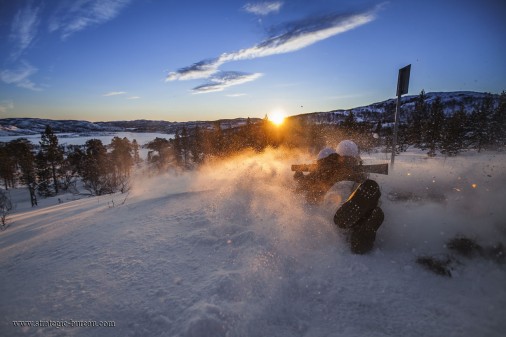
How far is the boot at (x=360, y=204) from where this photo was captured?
385 centimetres

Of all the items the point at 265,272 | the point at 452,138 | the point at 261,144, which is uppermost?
the point at 452,138

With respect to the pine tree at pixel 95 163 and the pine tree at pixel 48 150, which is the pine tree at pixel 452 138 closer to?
the pine tree at pixel 95 163

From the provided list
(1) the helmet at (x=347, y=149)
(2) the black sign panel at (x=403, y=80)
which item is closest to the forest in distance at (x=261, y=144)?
(1) the helmet at (x=347, y=149)

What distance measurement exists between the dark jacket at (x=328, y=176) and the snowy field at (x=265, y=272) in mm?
813

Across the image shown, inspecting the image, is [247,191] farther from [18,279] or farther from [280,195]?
[18,279]

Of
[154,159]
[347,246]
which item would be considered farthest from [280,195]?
[154,159]

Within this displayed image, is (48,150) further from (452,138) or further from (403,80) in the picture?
(452,138)

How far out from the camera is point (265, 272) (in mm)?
3508

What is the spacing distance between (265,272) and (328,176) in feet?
13.3

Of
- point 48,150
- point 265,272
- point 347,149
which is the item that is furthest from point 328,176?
point 48,150

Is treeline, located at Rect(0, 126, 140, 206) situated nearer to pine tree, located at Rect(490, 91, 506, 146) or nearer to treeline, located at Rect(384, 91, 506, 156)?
treeline, located at Rect(384, 91, 506, 156)

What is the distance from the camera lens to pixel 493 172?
544 centimetres

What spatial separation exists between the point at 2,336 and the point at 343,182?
650 centimetres

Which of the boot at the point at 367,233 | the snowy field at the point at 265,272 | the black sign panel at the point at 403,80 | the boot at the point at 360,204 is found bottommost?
the snowy field at the point at 265,272
